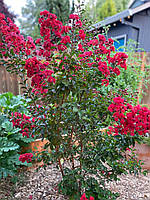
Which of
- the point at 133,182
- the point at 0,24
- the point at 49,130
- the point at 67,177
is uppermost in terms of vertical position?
the point at 0,24

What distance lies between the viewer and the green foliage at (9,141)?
184 cm

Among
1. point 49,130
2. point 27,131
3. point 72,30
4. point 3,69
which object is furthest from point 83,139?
point 3,69

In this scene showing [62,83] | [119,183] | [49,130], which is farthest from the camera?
[119,183]

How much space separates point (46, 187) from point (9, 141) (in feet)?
2.19

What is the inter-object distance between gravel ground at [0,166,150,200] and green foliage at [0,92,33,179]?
0.65 ft

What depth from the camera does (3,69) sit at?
3.32 meters

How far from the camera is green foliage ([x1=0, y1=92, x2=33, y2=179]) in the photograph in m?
1.84

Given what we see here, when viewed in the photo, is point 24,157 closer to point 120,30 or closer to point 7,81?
point 7,81

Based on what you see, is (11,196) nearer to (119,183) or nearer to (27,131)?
(27,131)

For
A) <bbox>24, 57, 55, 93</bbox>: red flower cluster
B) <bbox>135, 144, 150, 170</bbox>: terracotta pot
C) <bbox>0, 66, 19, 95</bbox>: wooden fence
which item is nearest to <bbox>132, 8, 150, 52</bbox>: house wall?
<bbox>0, 66, 19, 95</bbox>: wooden fence

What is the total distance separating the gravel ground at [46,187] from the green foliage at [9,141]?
7.8 inches

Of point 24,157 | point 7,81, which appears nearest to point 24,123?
→ point 24,157

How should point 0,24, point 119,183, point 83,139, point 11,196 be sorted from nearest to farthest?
1. point 83,139
2. point 0,24
3. point 11,196
4. point 119,183

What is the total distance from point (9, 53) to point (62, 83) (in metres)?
0.63
